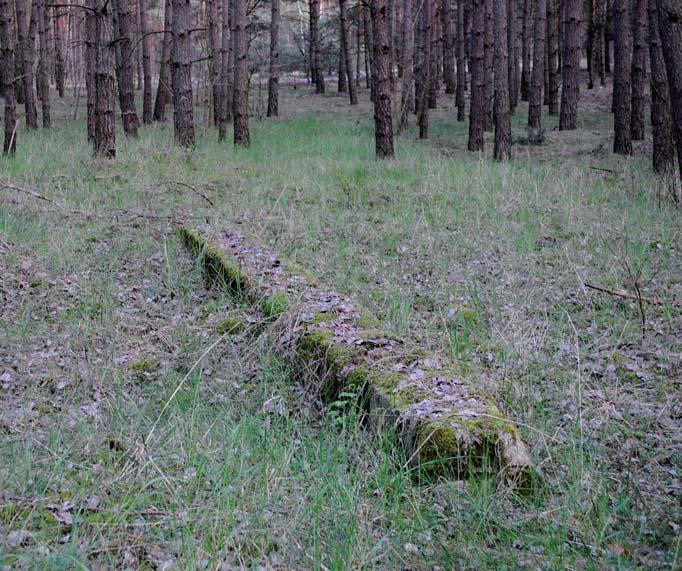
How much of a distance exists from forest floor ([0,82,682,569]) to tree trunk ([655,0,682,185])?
4.69 ft

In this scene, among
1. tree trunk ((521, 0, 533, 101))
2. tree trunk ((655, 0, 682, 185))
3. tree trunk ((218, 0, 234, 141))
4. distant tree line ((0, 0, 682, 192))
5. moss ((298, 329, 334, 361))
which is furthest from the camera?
tree trunk ((521, 0, 533, 101))

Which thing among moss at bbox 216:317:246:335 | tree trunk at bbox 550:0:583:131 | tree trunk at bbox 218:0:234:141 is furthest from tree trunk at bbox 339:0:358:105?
moss at bbox 216:317:246:335

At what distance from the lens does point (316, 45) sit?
30.6m

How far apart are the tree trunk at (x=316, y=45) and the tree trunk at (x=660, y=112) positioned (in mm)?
19705

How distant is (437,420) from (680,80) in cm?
480

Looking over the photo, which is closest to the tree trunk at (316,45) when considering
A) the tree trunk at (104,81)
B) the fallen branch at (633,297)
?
the tree trunk at (104,81)

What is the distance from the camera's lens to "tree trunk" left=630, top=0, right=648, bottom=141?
1434 centimetres

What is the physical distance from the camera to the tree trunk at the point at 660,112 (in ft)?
34.7

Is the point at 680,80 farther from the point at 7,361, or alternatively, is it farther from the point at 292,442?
the point at 7,361

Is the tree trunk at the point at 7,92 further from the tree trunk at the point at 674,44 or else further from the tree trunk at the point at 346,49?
the tree trunk at the point at 346,49

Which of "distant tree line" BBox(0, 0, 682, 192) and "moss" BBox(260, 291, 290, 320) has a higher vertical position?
"distant tree line" BBox(0, 0, 682, 192)

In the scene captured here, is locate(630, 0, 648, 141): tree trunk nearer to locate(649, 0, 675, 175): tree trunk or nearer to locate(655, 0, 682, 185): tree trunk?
locate(649, 0, 675, 175): tree trunk

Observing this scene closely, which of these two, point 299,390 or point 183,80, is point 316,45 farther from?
point 299,390

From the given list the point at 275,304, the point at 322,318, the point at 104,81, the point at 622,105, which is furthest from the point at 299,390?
the point at 622,105
